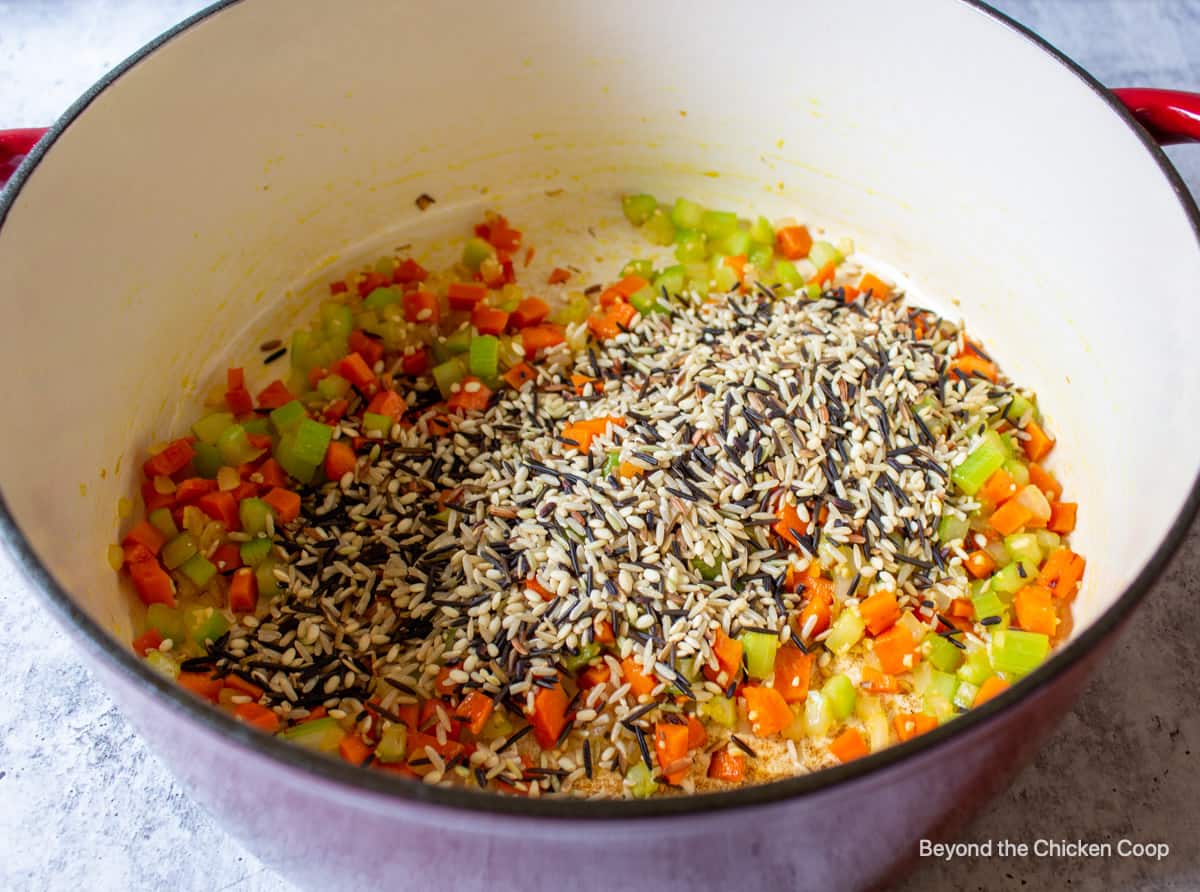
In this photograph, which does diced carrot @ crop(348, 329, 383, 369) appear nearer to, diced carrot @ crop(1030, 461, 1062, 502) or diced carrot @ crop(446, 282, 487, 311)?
diced carrot @ crop(446, 282, 487, 311)

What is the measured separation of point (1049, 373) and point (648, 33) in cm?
79

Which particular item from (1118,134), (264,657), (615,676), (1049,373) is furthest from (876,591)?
(264,657)

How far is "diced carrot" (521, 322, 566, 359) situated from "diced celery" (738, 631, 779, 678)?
1.88ft

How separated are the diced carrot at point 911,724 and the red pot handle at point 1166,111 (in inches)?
30.5

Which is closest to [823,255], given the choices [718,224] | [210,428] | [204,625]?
[718,224]

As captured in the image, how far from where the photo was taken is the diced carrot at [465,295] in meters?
1.68

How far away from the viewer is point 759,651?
1.28 metres

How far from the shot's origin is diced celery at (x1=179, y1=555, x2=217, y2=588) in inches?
54.2

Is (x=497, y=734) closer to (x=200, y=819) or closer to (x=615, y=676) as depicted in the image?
(x=615, y=676)

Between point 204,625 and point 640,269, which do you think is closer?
point 204,625

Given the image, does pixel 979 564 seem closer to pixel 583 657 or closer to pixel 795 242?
pixel 583 657

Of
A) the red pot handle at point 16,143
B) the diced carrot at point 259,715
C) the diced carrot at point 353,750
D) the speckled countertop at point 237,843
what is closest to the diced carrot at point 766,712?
the speckled countertop at point 237,843

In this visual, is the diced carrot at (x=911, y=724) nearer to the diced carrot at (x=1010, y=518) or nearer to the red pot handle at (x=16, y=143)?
the diced carrot at (x=1010, y=518)

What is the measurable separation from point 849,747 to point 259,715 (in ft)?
2.22
